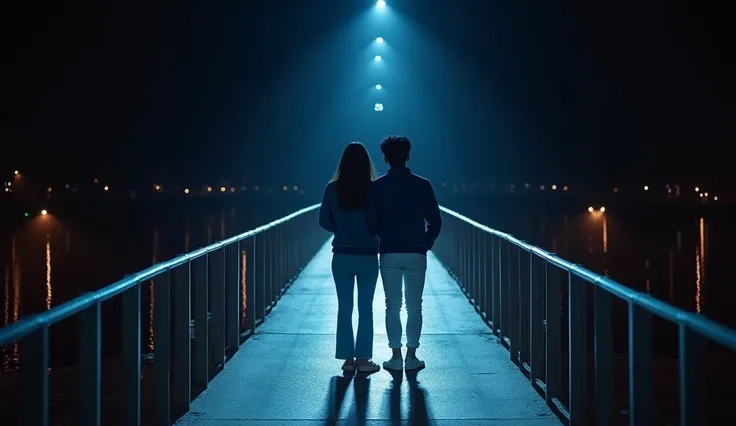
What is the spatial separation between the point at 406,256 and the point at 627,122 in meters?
114

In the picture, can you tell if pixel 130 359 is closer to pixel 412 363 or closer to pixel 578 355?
pixel 578 355

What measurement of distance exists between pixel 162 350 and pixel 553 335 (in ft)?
8.76

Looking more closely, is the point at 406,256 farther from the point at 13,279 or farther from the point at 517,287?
the point at 13,279

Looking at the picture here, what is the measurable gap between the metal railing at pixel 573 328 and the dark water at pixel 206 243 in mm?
3968

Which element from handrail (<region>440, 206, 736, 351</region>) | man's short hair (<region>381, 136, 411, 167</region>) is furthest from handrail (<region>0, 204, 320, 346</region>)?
handrail (<region>440, 206, 736, 351</region>)

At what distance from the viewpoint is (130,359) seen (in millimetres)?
6348

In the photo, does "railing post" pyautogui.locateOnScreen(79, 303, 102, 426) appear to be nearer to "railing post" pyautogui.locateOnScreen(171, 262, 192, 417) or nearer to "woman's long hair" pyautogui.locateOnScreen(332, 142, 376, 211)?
"railing post" pyautogui.locateOnScreen(171, 262, 192, 417)

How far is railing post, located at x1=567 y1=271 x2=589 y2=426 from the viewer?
7078mm

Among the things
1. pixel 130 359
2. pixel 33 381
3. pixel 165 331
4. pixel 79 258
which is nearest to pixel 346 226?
pixel 165 331

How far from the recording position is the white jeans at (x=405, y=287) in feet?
29.0

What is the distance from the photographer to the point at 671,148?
4943 inches

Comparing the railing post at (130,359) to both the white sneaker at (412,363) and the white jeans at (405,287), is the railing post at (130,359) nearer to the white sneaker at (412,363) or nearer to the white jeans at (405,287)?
the white jeans at (405,287)

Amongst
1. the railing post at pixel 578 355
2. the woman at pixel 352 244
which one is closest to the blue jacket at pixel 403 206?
the woman at pixel 352 244

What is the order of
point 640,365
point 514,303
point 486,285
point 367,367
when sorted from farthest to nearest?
point 486,285 → point 514,303 → point 367,367 → point 640,365
